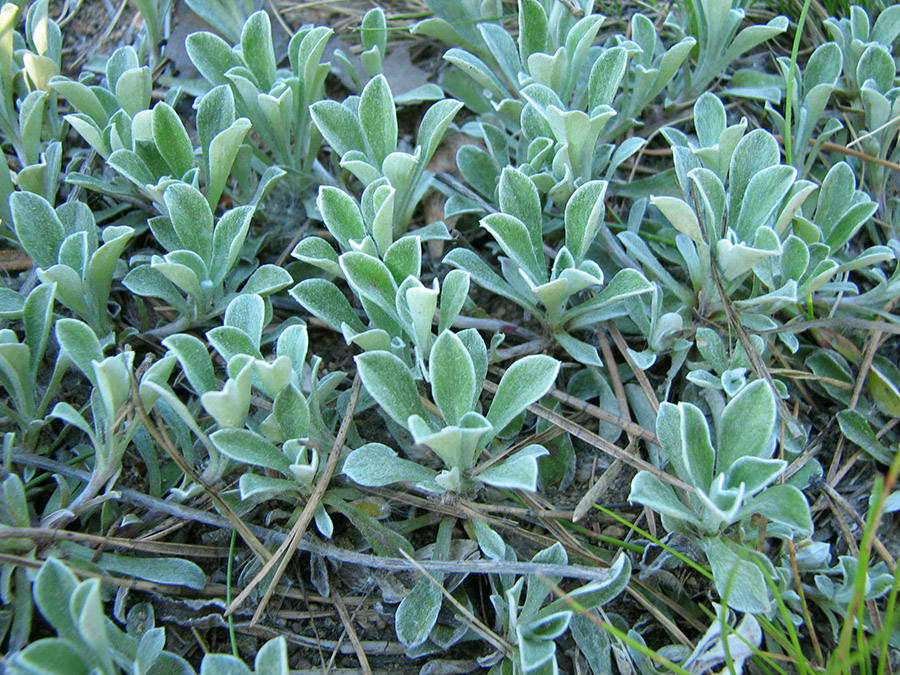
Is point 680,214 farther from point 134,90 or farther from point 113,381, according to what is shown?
point 134,90

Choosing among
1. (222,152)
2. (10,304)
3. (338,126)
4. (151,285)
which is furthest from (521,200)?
(10,304)

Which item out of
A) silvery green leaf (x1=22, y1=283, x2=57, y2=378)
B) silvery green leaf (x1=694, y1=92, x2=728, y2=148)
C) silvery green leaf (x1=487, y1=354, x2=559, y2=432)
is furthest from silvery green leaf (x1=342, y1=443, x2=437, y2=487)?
silvery green leaf (x1=694, y1=92, x2=728, y2=148)

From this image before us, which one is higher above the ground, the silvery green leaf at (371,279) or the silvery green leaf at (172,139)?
the silvery green leaf at (172,139)

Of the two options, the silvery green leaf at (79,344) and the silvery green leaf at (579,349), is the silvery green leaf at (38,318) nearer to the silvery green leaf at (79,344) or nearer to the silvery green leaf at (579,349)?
the silvery green leaf at (79,344)

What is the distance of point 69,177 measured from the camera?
2098mm

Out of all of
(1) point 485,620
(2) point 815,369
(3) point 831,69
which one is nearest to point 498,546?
(1) point 485,620

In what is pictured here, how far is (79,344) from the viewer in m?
1.75

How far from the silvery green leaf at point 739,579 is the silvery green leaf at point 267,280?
132 centimetres

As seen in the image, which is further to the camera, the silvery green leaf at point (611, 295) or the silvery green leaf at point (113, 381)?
the silvery green leaf at point (611, 295)

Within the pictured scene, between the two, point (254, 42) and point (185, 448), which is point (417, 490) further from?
point (254, 42)

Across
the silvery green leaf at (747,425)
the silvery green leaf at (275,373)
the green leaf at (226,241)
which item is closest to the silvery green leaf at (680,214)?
the silvery green leaf at (747,425)

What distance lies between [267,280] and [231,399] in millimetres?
537

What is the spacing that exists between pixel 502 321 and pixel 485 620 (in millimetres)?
867

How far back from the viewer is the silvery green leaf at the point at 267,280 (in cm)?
194
